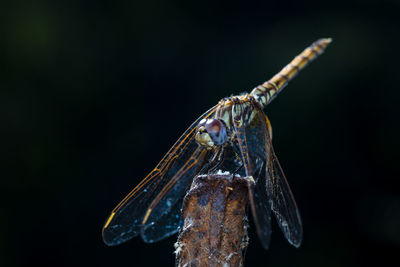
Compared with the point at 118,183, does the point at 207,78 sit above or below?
above

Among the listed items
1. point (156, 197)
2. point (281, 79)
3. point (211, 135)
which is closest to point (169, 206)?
point (156, 197)

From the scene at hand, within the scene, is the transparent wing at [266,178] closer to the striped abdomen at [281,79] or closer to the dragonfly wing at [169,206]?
the dragonfly wing at [169,206]

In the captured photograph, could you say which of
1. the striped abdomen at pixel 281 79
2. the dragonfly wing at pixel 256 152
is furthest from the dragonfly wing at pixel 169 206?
the striped abdomen at pixel 281 79

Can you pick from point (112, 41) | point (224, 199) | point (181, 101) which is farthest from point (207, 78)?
point (224, 199)

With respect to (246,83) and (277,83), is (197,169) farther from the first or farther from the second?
(246,83)

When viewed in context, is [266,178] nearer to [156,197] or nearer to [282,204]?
→ [282,204]
